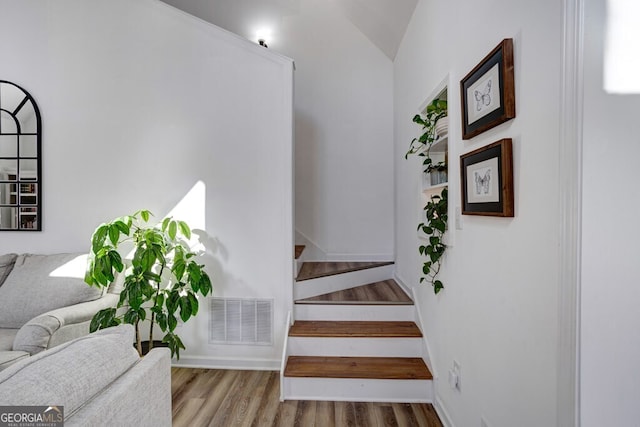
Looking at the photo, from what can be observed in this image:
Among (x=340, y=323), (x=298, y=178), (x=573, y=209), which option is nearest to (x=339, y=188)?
(x=298, y=178)

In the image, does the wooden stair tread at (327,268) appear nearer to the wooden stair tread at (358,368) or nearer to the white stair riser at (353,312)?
the white stair riser at (353,312)

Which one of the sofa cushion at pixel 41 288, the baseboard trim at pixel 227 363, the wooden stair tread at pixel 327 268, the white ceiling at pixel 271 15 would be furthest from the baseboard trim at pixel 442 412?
the white ceiling at pixel 271 15

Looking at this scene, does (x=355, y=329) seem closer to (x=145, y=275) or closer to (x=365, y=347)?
(x=365, y=347)

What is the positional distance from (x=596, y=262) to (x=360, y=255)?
9.73 feet

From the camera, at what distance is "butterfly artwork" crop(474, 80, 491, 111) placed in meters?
1.37

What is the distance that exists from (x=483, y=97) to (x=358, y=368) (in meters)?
1.83

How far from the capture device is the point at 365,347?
95.0 inches

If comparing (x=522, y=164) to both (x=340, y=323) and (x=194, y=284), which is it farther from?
(x=194, y=284)

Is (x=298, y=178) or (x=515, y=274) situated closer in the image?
(x=515, y=274)

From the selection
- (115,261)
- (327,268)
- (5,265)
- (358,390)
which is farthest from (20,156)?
(358,390)

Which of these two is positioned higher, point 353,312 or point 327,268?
point 327,268

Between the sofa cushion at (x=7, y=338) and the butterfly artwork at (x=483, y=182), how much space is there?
8.83 ft

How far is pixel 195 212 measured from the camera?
272 centimetres

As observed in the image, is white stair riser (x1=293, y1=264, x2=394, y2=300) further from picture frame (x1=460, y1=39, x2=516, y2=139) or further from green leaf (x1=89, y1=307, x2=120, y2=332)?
picture frame (x1=460, y1=39, x2=516, y2=139)
